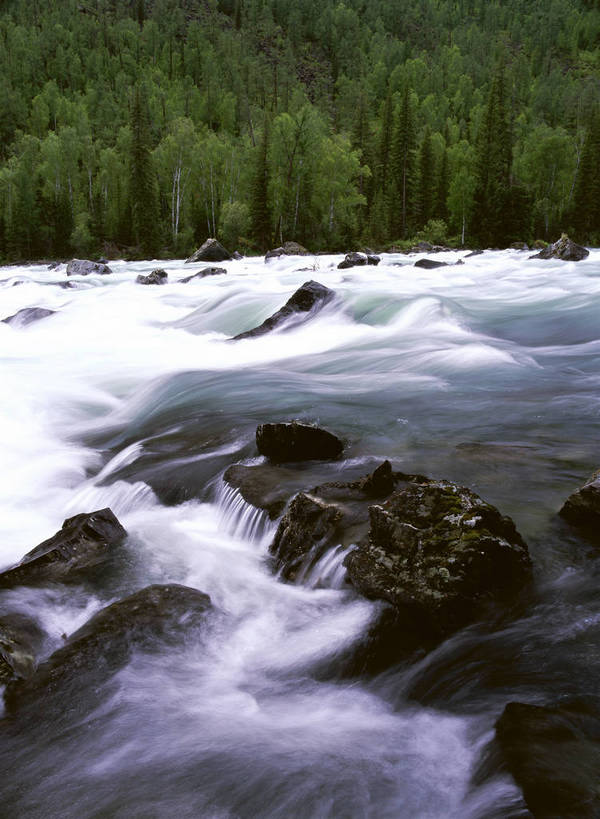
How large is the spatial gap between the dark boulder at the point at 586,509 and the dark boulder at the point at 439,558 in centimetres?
71

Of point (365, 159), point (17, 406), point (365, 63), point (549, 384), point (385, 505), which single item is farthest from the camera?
point (365, 63)

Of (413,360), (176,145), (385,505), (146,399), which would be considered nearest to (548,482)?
(385,505)

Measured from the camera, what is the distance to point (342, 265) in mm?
34750

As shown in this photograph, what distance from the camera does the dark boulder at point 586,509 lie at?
467 centimetres

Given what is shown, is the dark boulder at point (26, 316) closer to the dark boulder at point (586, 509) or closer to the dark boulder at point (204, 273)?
the dark boulder at point (204, 273)

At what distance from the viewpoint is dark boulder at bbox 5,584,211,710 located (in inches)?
147

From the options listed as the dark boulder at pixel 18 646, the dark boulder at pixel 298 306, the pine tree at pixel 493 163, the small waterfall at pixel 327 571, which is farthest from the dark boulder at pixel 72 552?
the pine tree at pixel 493 163

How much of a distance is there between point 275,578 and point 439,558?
58.5 inches

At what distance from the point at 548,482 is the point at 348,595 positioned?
91.2 inches

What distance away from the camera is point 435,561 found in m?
3.92

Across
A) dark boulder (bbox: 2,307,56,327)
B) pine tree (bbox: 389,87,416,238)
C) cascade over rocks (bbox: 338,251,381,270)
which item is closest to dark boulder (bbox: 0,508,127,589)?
dark boulder (bbox: 2,307,56,327)

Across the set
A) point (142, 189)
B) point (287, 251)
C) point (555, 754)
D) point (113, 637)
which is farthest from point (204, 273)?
point (142, 189)

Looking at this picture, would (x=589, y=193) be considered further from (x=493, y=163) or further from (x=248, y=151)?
(x=248, y=151)

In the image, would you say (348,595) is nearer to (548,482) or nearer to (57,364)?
(548,482)
